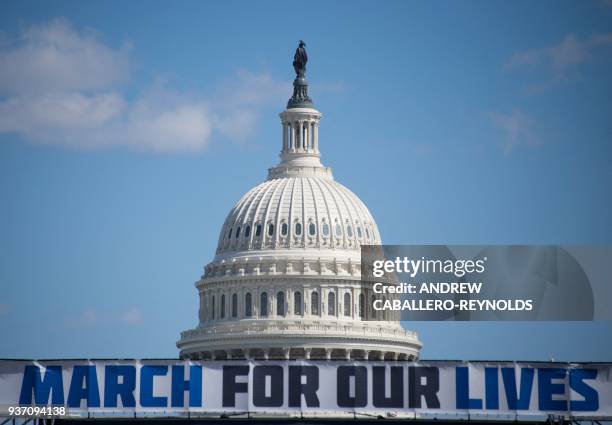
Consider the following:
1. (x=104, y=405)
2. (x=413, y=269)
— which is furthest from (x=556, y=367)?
(x=413, y=269)

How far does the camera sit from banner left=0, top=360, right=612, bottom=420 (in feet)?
351

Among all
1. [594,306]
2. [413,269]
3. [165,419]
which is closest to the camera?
[165,419]

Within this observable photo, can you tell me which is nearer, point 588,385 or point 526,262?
point 588,385

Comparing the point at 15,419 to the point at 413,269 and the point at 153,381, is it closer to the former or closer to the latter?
the point at 153,381

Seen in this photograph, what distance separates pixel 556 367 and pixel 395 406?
9.13 meters

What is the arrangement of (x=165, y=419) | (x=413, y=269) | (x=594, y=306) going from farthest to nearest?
1. (x=413, y=269)
2. (x=594, y=306)
3. (x=165, y=419)

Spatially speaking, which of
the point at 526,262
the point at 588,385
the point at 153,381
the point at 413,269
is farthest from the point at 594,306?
the point at 153,381

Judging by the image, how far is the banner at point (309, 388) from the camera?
351 feet

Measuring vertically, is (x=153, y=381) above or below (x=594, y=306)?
below

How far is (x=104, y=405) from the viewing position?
107 meters

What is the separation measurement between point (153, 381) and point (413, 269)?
6112 centimetres

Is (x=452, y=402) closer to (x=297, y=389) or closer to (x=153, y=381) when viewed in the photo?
(x=297, y=389)

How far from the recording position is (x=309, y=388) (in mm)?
108000

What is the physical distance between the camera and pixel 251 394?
10831 cm
